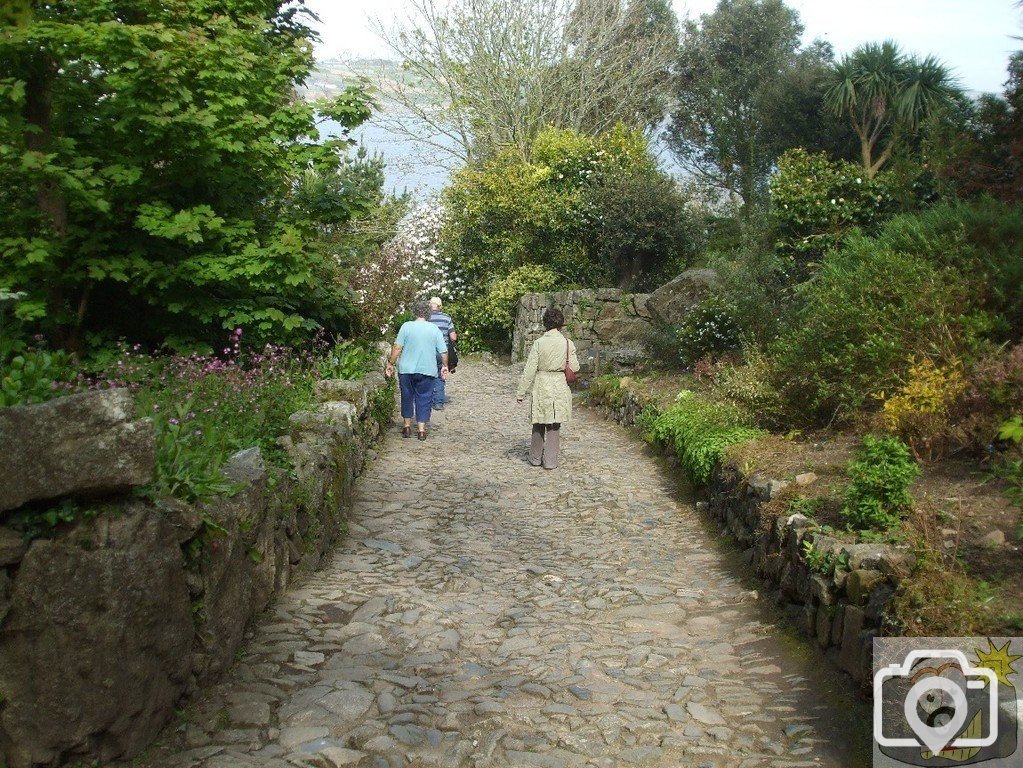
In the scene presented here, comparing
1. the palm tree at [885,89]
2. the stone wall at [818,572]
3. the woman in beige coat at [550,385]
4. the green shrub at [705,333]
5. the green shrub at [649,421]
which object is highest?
the palm tree at [885,89]

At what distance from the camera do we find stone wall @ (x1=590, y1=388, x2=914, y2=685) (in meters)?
4.67

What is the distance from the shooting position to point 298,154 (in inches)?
349

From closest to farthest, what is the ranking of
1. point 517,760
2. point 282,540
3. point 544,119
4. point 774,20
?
point 517,760
point 282,540
point 544,119
point 774,20

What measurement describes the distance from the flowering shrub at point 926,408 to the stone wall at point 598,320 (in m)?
10.0

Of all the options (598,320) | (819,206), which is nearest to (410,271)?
(598,320)

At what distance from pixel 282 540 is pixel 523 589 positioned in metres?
1.86

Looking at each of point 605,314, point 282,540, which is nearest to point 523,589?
point 282,540

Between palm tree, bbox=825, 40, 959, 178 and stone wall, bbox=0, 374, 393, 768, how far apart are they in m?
16.7

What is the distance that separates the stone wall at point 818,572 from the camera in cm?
467

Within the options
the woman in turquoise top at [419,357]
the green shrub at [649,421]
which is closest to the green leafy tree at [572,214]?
the green shrub at [649,421]

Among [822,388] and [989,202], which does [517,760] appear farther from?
[989,202]

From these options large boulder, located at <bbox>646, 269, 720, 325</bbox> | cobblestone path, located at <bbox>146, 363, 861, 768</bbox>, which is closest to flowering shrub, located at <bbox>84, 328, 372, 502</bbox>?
cobblestone path, located at <bbox>146, 363, 861, 768</bbox>

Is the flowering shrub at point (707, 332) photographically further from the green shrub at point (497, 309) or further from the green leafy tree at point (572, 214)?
the green shrub at point (497, 309)

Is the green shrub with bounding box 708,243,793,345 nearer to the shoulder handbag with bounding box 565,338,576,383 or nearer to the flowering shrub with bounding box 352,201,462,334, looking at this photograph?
the shoulder handbag with bounding box 565,338,576,383
